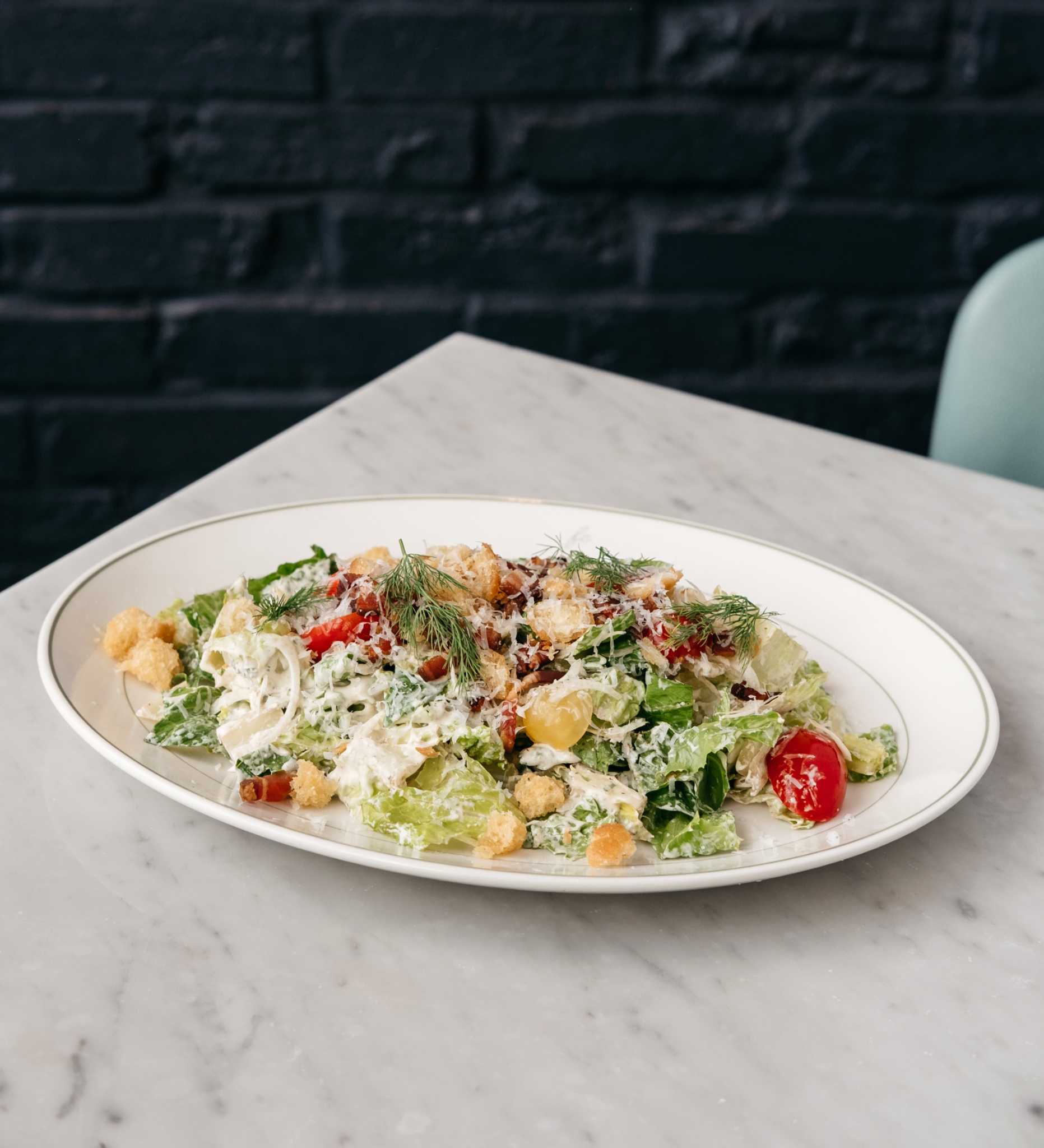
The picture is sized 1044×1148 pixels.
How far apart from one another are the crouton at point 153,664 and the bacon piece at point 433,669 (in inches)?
7.5

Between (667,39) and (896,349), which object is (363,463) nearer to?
(667,39)

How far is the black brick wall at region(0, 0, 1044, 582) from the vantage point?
2.11 meters

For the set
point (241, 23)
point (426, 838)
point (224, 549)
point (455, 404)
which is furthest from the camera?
point (241, 23)

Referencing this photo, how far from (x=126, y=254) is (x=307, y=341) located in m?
0.33

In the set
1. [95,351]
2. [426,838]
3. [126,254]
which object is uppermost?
[426,838]

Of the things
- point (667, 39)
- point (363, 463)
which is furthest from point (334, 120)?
point (363, 463)

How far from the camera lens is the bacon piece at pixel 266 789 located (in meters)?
0.76

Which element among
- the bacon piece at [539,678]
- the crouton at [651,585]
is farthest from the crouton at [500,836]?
the crouton at [651,585]

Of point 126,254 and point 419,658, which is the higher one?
point 419,658

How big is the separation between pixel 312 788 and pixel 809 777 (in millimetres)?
288

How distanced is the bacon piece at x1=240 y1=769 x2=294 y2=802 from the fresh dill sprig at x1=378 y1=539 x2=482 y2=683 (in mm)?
121

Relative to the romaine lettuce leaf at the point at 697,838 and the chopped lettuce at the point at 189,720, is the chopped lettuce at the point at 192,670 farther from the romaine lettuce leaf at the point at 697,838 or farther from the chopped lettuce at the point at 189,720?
the romaine lettuce leaf at the point at 697,838

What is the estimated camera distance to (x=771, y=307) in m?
2.32

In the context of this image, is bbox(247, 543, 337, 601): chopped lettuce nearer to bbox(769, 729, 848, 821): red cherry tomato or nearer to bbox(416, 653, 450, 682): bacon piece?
bbox(416, 653, 450, 682): bacon piece
